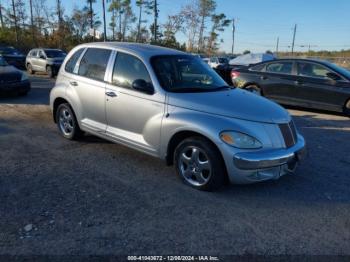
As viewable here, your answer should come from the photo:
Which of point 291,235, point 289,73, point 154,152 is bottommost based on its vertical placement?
point 291,235

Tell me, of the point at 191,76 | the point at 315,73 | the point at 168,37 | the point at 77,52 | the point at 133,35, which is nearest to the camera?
the point at 191,76

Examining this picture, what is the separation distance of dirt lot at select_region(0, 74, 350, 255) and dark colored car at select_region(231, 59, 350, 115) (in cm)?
410

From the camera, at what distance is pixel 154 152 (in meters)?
4.95

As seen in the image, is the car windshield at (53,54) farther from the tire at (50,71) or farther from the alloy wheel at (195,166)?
the alloy wheel at (195,166)

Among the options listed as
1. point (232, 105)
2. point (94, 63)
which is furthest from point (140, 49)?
point (232, 105)

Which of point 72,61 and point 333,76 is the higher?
point 72,61

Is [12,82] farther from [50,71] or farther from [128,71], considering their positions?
[50,71]

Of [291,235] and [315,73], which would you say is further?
[315,73]

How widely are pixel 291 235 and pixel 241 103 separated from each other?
5.94 feet

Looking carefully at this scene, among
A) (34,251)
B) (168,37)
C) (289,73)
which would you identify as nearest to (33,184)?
(34,251)

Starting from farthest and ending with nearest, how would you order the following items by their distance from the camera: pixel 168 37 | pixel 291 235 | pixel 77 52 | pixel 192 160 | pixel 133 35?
1. pixel 133 35
2. pixel 168 37
3. pixel 77 52
4. pixel 192 160
5. pixel 291 235

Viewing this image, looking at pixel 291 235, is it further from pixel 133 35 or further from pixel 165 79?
pixel 133 35

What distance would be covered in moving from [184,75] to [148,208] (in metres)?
2.19

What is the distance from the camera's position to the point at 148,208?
13.2ft
